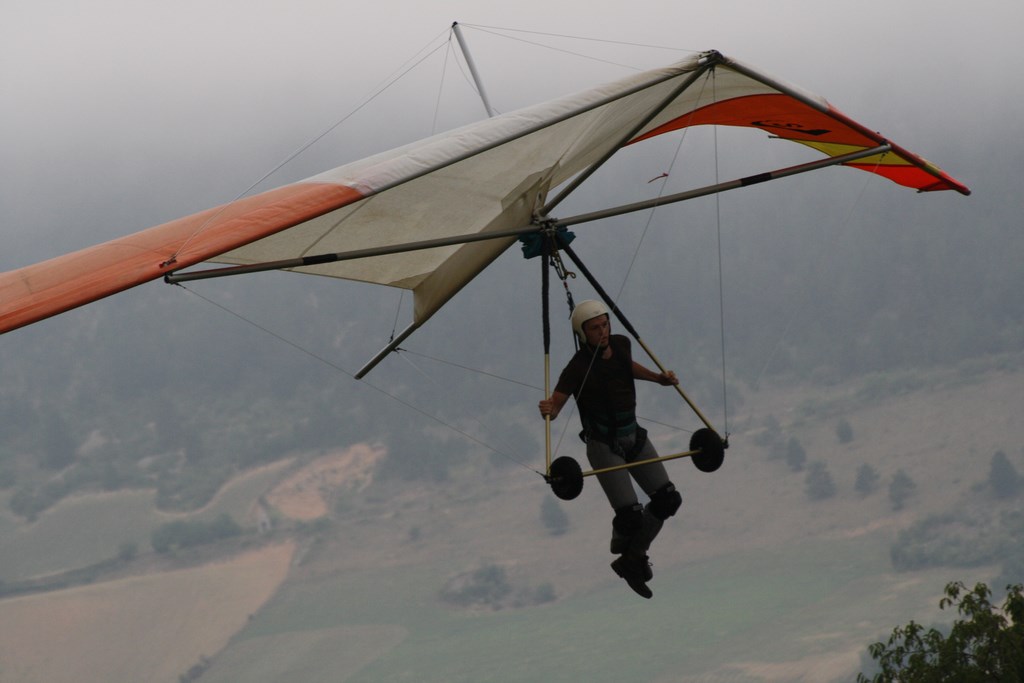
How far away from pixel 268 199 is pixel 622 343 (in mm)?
3899

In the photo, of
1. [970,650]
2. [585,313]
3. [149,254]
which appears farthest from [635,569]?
[970,650]

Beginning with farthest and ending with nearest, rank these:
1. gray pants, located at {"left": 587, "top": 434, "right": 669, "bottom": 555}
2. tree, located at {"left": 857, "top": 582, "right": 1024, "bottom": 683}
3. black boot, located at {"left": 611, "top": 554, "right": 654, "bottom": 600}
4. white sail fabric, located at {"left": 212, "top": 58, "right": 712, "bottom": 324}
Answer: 1. tree, located at {"left": 857, "top": 582, "right": 1024, "bottom": 683}
2. black boot, located at {"left": 611, "top": 554, "right": 654, "bottom": 600}
3. gray pants, located at {"left": 587, "top": 434, "right": 669, "bottom": 555}
4. white sail fabric, located at {"left": 212, "top": 58, "right": 712, "bottom": 324}

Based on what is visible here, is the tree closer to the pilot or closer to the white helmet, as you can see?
the pilot

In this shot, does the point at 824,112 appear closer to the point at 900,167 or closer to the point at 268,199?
the point at 900,167

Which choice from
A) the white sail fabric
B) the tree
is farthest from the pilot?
the tree

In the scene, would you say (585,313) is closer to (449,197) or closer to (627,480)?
(627,480)

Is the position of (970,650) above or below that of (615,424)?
above

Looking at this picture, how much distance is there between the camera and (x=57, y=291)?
967 cm

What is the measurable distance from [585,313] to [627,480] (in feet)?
5.10

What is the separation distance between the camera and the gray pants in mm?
12719

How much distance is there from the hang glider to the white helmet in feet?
2.59

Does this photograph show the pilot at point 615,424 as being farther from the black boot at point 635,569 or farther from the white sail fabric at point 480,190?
the white sail fabric at point 480,190

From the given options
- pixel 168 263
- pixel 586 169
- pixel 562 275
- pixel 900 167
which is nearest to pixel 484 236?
pixel 562 275

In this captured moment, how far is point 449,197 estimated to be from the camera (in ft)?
44.6
